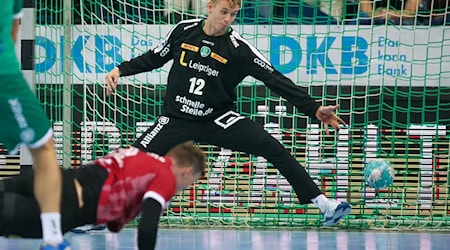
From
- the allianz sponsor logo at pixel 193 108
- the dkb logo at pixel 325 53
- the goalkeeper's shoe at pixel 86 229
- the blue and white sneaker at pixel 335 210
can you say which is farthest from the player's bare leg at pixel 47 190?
the dkb logo at pixel 325 53

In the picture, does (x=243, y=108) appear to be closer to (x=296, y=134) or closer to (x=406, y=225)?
(x=296, y=134)

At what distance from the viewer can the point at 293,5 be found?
345 inches

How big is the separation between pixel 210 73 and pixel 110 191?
2.31 meters

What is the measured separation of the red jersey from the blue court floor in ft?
7.41

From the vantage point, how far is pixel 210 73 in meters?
6.74

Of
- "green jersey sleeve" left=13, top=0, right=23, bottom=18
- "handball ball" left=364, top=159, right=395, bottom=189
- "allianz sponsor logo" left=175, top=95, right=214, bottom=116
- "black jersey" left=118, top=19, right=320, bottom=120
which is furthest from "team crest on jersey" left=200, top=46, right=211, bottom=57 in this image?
"green jersey sleeve" left=13, top=0, right=23, bottom=18

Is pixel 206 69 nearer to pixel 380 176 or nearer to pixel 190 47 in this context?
pixel 190 47

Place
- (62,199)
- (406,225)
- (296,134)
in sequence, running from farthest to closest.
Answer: (296,134) → (406,225) → (62,199)

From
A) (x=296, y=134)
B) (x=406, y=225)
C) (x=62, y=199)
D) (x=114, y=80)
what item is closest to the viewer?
(x=62, y=199)

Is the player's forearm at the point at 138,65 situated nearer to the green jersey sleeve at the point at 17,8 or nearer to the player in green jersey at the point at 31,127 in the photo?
the green jersey sleeve at the point at 17,8

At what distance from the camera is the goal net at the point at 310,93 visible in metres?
8.70

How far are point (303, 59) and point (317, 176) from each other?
111 centimetres

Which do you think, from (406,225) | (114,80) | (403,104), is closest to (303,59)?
(403,104)

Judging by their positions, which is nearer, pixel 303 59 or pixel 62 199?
pixel 62 199
